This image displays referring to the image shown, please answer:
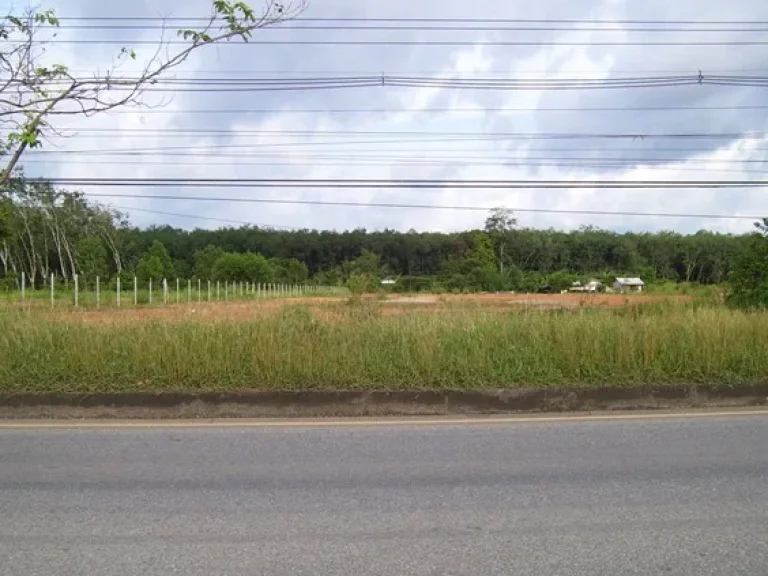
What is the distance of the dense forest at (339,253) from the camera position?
250 ft

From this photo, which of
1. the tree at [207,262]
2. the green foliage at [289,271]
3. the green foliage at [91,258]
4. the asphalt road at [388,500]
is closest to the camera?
the asphalt road at [388,500]

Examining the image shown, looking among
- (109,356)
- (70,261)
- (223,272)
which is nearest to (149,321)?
(109,356)

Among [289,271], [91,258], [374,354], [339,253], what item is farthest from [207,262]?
[374,354]

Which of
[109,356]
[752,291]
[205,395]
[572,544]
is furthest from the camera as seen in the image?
[752,291]

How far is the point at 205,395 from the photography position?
27.1ft

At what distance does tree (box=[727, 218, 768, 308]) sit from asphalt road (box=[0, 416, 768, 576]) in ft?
40.1

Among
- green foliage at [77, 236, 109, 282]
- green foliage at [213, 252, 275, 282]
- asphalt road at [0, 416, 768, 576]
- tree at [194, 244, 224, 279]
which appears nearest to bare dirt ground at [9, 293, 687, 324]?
asphalt road at [0, 416, 768, 576]

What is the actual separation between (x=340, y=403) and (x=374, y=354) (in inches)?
39.9

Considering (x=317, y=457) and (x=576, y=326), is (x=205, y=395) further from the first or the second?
(x=576, y=326)

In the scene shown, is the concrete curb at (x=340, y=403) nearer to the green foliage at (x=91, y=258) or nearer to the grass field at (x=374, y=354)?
the grass field at (x=374, y=354)

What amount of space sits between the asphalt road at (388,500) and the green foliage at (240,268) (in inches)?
2669

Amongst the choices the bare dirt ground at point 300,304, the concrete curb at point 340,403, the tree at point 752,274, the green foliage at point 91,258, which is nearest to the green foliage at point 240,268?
the green foliage at point 91,258

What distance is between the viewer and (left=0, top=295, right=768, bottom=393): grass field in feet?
28.1

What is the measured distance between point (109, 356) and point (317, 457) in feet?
13.1
